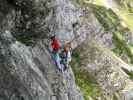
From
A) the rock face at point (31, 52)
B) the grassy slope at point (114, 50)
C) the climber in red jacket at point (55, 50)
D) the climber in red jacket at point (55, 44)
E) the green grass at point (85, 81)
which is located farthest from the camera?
the grassy slope at point (114, 50)

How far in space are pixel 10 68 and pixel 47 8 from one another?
25.8 ft

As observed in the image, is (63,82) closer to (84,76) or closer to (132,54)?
(84,76)

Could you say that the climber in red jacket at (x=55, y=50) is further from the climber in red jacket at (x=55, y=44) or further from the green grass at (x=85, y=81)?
the green grass at (x=85, y=81)

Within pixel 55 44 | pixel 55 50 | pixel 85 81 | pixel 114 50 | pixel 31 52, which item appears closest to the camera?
pixel 31 52


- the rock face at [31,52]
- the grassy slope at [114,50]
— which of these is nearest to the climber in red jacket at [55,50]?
the rock face at [31,52]

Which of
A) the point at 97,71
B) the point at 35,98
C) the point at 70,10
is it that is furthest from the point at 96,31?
the point at 35,98

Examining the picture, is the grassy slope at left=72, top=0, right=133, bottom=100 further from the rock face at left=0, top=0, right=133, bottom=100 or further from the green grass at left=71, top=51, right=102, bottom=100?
the rock face at left=0, top=0, right=133, bottom=100

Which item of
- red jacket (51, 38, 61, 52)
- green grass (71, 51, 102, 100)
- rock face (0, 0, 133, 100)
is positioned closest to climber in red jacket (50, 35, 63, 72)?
red jacket (51, 38, 61, 52)

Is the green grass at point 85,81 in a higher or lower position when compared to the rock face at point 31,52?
lower

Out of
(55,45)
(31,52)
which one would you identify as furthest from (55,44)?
(31,52)

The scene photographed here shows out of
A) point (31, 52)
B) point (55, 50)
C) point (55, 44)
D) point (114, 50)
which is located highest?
point (55, 44)

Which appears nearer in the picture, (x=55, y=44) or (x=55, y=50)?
(x=55, y=44)

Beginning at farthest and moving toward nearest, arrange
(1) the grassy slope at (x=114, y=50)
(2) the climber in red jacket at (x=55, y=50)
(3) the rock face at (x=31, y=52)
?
(1) the grassy slope at (x=114, y=50), (2) the climber in red jacket at (x=55, y=50), (3) the rock face at (x=31, y=52)

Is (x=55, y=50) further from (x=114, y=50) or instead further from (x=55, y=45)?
(x=114, y=50)
